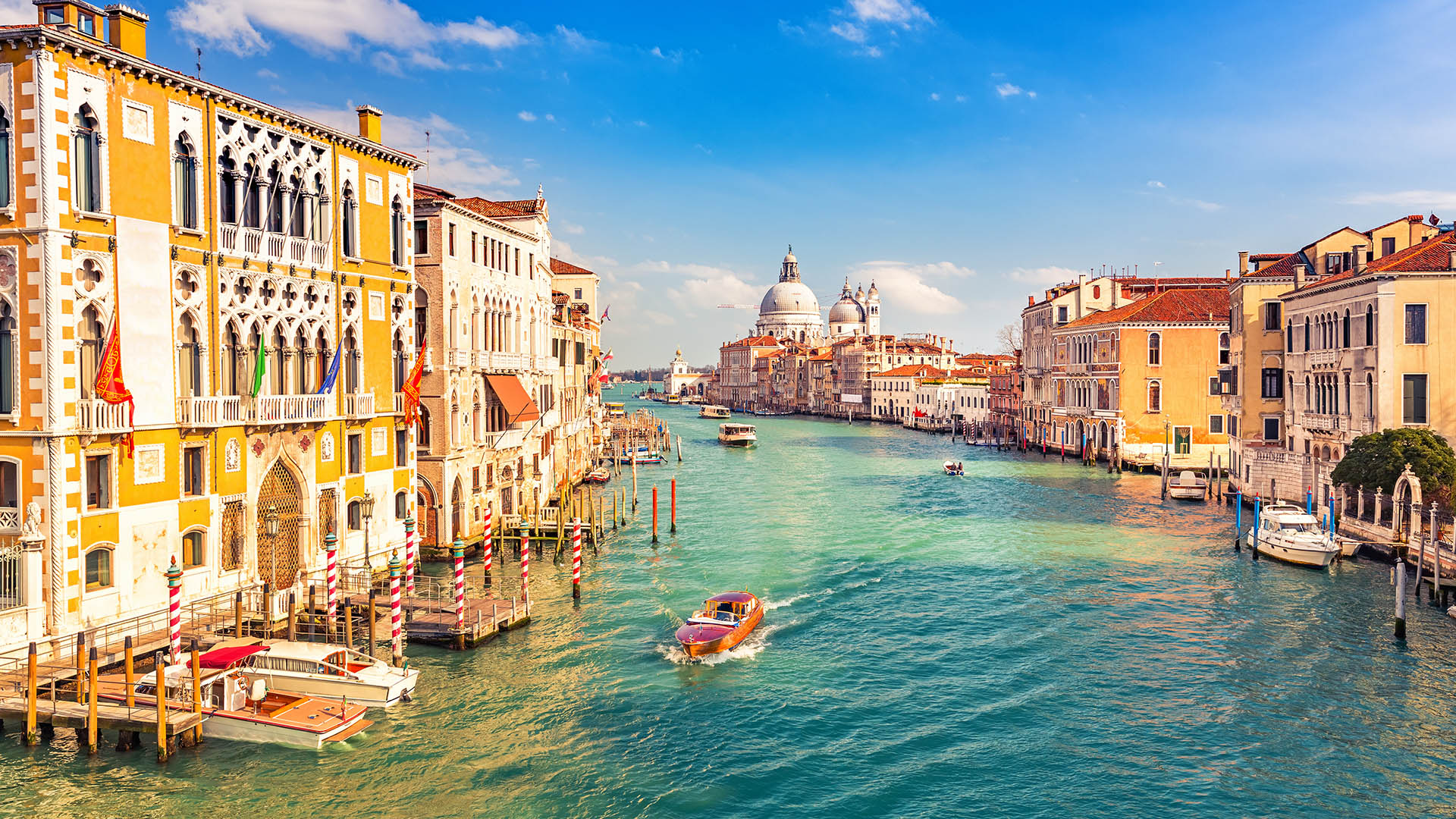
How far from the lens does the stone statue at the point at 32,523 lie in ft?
47.8

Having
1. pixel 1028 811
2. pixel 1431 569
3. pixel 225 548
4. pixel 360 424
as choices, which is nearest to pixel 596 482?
pixel 360 424

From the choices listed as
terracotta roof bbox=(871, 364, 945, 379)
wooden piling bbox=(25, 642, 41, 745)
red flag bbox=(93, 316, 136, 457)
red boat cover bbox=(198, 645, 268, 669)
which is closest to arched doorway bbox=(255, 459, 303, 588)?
red flag bbox=(93, 316, 136, 457)

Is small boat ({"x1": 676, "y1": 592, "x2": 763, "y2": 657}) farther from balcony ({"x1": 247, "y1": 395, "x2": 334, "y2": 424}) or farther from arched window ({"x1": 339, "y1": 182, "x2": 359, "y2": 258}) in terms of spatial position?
arched window ({"x1": 339, "y1": 182, "x2": 359, "y2": 258})

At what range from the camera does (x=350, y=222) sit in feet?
68.5

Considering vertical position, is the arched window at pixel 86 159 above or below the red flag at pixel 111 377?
above

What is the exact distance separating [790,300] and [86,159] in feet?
542

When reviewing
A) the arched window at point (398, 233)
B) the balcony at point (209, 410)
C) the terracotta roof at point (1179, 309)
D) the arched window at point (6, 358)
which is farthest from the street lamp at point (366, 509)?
the terracotta roof at point (1179, 309)

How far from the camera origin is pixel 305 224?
64.3 feet

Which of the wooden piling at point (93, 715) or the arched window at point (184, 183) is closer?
the wooden piling at point (93, 715)

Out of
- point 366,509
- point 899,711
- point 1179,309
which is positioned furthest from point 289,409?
point 1179,309

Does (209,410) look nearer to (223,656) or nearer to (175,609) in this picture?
(175,609)

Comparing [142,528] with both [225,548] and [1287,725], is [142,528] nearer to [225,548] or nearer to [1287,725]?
[225,548]

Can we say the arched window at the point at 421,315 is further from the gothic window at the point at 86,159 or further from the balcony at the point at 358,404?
the gothic window at the point at 86,159

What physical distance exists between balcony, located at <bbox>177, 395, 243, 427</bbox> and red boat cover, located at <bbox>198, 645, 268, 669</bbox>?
406cm
